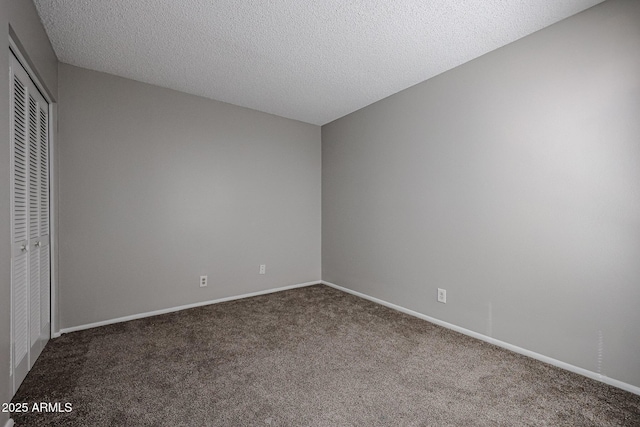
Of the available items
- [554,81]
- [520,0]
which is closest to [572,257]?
[554,81]

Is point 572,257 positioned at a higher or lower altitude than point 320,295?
higher

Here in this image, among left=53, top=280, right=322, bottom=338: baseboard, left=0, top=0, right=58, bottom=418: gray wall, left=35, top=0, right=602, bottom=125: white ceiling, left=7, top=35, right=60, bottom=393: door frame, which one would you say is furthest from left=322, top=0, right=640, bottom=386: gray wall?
left=7, top=35, right=60, bottom=393: door frame

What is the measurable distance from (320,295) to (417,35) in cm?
298

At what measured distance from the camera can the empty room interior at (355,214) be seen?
1726 mm

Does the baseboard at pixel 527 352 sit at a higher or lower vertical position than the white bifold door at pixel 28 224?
lower

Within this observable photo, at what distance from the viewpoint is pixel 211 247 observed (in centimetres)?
344

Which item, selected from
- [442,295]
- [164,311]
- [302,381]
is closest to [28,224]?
[164,311]

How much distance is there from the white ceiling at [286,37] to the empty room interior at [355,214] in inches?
0.8

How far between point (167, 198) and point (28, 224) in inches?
48.7

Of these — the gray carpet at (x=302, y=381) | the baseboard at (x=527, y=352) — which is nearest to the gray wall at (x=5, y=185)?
Answer: the gray carpet at (x=302, y=381)

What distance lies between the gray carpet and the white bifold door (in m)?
0.22

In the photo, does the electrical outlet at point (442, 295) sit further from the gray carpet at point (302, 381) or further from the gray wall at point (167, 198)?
the gray wall at point (167, 198)

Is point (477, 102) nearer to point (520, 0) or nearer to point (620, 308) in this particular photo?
point (520, 0)

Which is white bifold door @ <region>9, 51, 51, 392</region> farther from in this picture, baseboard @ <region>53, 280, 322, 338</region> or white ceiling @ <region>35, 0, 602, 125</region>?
white ceiling @ <region>35, 0, 602, 125</region>
